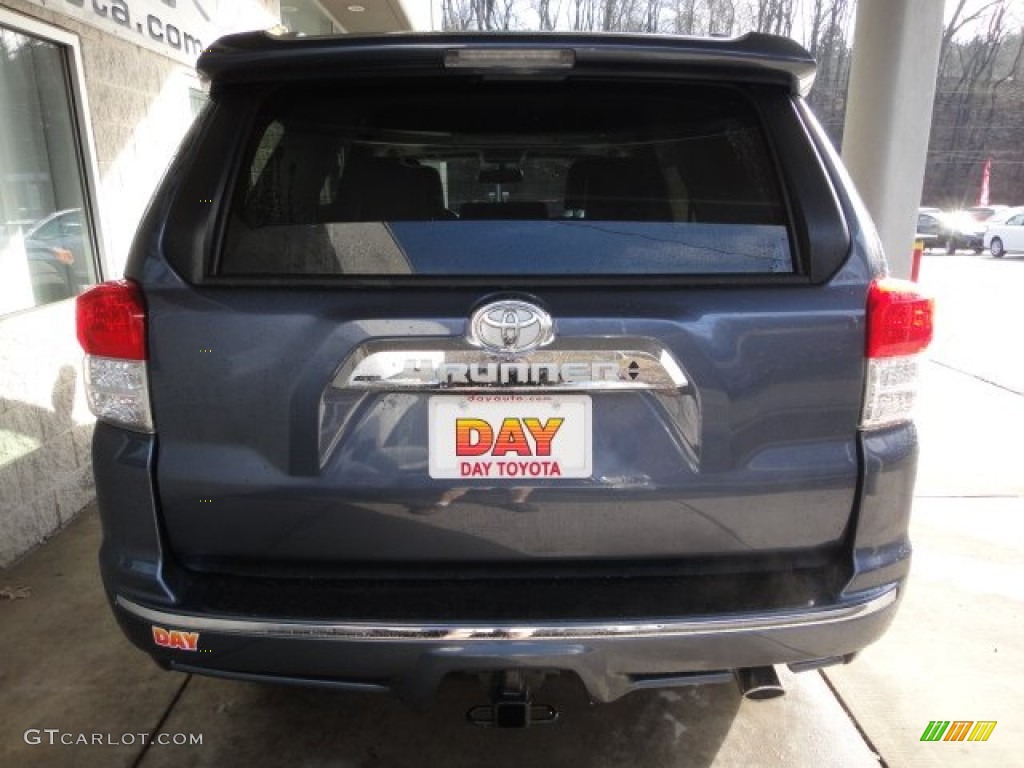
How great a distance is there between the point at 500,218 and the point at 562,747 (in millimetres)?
1584

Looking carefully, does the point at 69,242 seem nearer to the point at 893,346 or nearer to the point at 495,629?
the point at 495,629

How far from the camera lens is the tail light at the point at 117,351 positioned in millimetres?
1653

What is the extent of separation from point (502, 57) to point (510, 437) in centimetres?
83

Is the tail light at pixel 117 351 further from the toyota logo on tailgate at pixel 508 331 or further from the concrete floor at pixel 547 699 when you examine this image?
the concrete floor at pixel 547 699

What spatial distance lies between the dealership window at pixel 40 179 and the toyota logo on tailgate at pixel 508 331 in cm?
322

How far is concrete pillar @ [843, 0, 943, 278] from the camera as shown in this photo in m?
5.86

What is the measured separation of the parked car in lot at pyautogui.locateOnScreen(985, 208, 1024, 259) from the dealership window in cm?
2580

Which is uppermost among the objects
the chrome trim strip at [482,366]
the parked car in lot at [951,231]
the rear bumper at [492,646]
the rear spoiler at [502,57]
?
the rear spoiler at [502,57]

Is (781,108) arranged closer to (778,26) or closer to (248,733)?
(248,733)

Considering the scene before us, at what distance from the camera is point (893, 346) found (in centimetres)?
167

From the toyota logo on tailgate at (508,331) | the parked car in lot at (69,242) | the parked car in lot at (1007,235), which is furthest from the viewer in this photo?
the parked car in lot at (1007,235)

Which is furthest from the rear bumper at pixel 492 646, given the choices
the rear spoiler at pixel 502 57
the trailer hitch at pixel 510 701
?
the rear spoiler at pixel 502 57

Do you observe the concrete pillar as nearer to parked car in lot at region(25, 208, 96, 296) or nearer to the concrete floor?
the concrete floor

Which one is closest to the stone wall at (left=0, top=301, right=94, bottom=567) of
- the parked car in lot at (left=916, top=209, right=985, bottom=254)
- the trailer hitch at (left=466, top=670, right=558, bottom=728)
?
the trailer hitch at (left=466, top=670, right=558, bottom=728)
